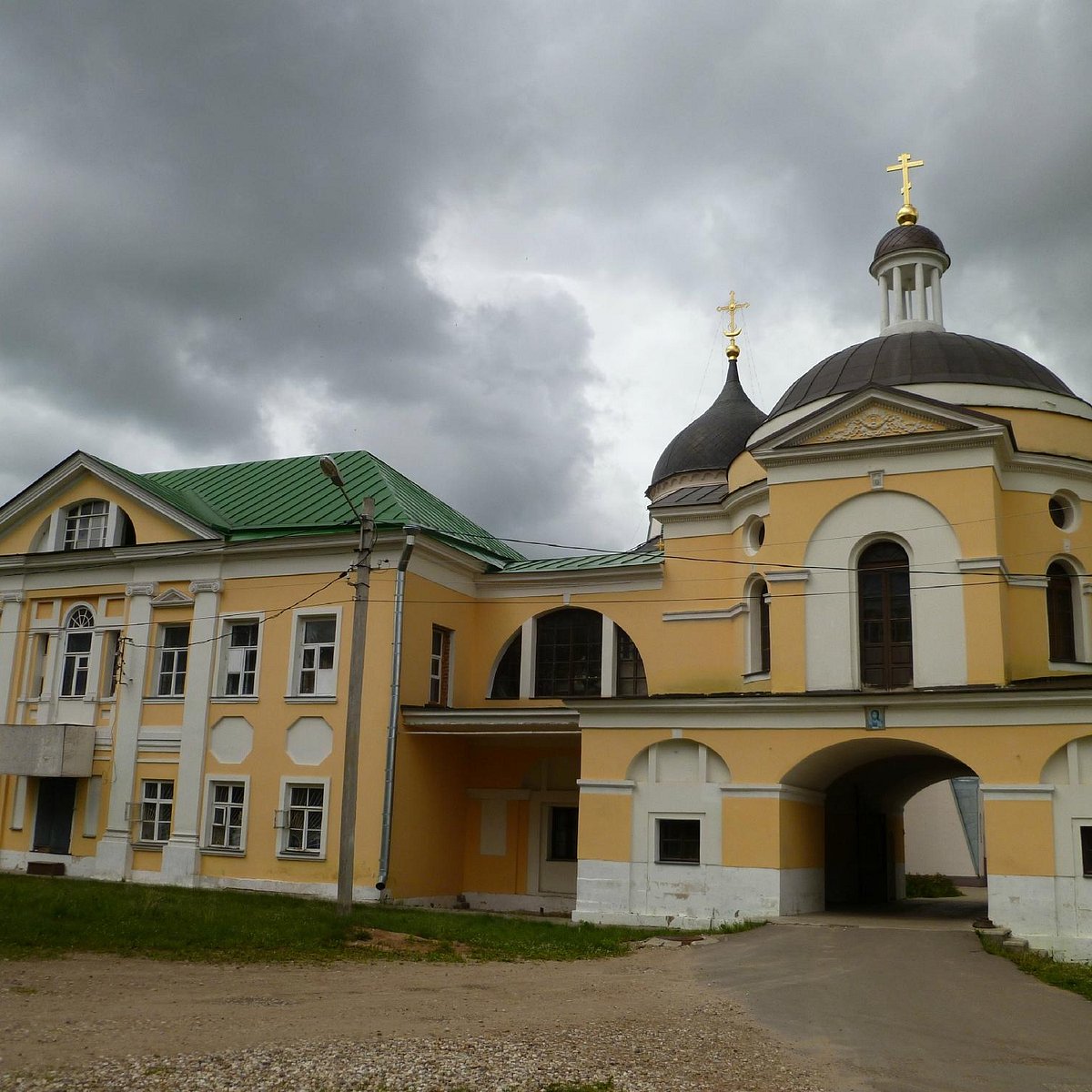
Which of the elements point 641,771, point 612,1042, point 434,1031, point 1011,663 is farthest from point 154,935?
point 1011,663

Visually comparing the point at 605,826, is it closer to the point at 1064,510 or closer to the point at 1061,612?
the point at 1061,612

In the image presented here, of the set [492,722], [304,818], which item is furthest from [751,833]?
[304,818]

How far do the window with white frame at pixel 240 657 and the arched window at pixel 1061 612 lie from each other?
15104 millimetres

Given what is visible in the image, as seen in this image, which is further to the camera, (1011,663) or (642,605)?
(642,605)

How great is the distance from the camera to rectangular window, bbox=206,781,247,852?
2361 cm

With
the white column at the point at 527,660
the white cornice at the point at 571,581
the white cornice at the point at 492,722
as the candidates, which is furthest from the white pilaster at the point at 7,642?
the white column at the point at 527,660

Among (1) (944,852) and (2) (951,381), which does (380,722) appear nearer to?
(2) (951,381)

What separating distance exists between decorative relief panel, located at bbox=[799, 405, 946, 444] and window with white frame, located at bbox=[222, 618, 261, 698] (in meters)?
11.8

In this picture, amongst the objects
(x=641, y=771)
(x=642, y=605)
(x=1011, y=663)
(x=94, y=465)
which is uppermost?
(x=94, y=465)

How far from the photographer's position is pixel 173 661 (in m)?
25.2

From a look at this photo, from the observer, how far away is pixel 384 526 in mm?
22875

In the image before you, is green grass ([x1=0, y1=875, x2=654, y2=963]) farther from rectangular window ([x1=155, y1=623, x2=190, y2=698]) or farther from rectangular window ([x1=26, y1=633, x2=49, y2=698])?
rectangular window ([x1=26, y1=633, x2=49, y2=698])

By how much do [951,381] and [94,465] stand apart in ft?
59.1

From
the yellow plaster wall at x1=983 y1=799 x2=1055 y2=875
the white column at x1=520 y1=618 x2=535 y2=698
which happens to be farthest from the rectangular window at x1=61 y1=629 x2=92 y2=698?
the yellow plaster wall at x1=983 y1=799 x2=1055 y2=875
